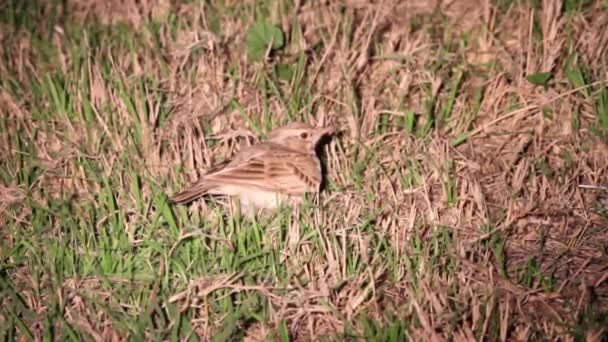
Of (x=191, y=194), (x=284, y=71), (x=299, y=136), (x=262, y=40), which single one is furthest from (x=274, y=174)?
(x=262, y=40)

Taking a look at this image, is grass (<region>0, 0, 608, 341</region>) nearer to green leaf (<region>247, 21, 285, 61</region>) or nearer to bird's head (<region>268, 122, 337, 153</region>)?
green leaf (<region>247, 21, 285, 61</region>)

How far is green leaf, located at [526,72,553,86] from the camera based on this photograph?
6969 millimetres

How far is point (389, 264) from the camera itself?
519 cm

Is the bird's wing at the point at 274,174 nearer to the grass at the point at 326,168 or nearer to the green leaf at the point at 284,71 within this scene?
the grass at the point at 326,168

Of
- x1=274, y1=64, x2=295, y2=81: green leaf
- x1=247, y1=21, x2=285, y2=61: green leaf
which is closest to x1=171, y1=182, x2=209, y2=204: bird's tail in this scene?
x1=274, y1=64, x2=295, y2=81: green leaf

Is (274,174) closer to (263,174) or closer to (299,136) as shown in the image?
(263,174)

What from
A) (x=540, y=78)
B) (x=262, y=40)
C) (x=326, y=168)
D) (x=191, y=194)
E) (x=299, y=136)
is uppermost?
(x=262, y=40)

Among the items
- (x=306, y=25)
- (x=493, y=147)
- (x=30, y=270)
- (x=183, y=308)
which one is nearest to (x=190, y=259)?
(x=183, y=308)

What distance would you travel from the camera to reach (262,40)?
7539 millimetres

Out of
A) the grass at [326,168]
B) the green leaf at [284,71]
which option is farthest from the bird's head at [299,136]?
the green leaf at [284,71]

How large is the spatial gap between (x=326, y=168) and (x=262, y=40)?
5.09 feet

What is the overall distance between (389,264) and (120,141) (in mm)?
2444

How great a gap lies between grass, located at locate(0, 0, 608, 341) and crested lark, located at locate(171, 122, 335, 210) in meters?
0.19

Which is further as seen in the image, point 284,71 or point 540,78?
point 284,71
